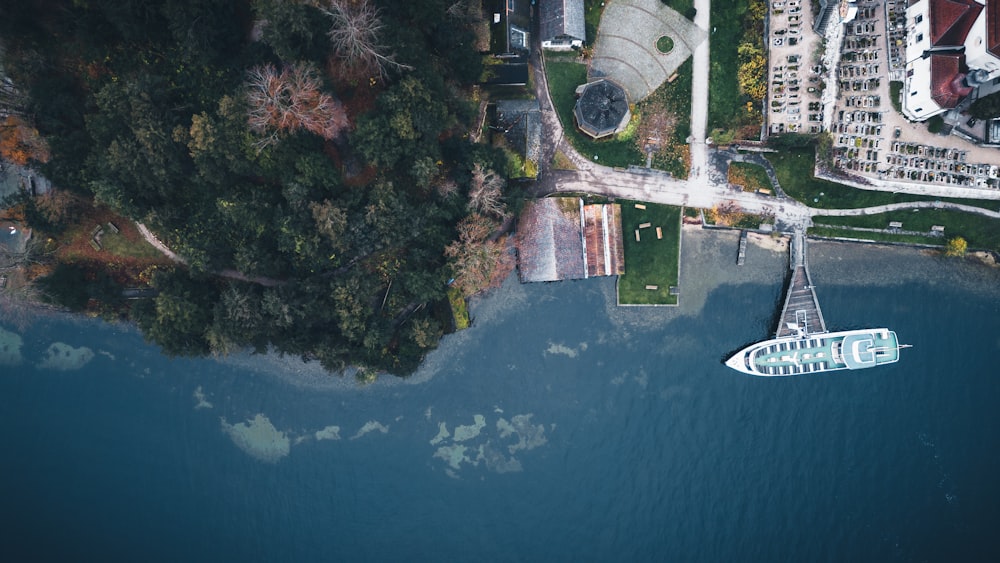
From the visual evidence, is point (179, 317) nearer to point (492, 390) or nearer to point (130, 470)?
point (130, 470)

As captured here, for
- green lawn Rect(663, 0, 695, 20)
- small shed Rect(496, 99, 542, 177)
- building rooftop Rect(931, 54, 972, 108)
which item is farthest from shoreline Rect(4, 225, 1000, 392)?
green lawn Rect(663, 0, 695, 20)

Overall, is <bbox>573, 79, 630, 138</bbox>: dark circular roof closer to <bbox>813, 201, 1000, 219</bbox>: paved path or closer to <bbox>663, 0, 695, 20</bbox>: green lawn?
<bbox>663, 0, 695, 20</bbox>: green lawn

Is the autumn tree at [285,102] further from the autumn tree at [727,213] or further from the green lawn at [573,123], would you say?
the autumn tree at [727,213]

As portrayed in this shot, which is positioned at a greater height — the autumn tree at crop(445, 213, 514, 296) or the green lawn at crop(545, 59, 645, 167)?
the green lawn at crop(545, 59, 645, 167)

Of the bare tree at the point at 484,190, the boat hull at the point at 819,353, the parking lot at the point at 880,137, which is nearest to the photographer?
the bare tree at the point at 484,190

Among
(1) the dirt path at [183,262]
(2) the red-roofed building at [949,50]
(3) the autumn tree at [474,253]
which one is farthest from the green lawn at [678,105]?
(1) the dirt path at [183,262]

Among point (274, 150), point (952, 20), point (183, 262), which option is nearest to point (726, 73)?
point (952, 20)
